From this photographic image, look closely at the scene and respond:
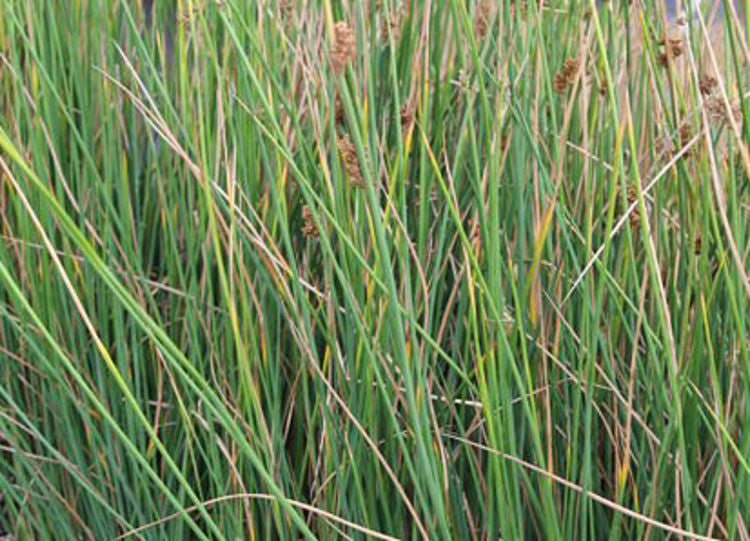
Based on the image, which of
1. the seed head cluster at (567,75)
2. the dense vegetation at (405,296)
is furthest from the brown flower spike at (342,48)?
the seed head cluster at (567,75)

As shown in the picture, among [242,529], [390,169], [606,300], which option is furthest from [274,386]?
[606,300]

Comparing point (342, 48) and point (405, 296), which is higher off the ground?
point (342, 48)

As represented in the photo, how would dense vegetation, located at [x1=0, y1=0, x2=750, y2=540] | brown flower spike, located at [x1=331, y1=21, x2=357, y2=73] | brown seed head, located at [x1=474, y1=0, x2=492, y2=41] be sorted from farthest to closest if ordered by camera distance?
brown seed head, located at [x1=474, y1=0, x2=492, y2=41] < dense vegetation, located at [x1=0, y1=0, x2=750, y2=540] < brown flower spike, located at [x1=331, y1=21, x2=357, y2=73]

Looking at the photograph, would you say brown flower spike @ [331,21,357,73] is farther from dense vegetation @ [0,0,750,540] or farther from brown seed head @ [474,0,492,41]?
brown seed head @ [474,0,492,41]

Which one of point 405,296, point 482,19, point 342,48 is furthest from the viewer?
point 482,19

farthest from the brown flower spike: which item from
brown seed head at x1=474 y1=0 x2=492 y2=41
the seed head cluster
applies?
brown seed head at x1=474 y1=0 x2=492 y2=41

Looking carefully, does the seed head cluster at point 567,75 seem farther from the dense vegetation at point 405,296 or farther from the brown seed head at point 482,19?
the brown seed head at point 482,19

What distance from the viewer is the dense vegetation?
0.98 meters

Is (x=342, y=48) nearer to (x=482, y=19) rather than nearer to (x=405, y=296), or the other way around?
(x=405, y=296)

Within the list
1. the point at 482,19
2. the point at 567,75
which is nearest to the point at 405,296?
the point at 567,75

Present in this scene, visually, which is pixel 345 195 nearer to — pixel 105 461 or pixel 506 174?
pixel 506 174

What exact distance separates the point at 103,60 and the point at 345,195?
1.64 ft

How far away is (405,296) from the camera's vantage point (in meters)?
0.98

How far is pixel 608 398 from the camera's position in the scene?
3.94ft
